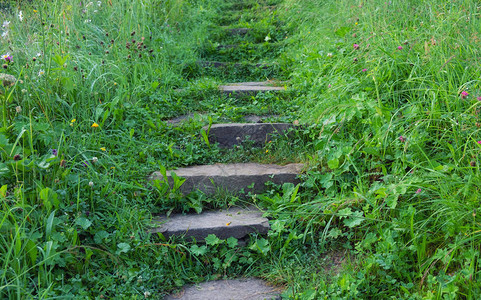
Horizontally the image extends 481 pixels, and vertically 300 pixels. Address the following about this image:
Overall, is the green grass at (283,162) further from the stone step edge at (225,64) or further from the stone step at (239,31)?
the stone step at (239,31)

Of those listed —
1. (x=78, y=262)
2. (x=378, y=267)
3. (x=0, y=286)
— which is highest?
(x=0, y=286)

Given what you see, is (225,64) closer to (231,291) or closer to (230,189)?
(230,189)

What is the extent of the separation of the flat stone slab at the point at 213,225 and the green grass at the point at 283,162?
69mm

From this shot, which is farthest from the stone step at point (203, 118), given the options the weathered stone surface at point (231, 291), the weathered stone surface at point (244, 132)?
the weathered stone surface at point (231, 291)

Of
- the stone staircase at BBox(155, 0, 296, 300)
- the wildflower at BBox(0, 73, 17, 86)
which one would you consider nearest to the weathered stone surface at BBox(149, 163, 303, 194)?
the stone staircase at BBox(155, 0, 296, 300)

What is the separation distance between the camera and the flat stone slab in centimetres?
234

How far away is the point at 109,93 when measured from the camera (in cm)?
318

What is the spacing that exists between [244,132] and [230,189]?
678 millimetres

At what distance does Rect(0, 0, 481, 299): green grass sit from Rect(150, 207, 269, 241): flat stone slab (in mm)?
69

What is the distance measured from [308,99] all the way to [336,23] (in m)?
1.56

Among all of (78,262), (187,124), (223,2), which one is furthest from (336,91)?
(223,2)

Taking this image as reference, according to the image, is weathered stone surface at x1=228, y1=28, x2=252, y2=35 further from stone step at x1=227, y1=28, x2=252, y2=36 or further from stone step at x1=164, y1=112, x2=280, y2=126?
stone step at x1=164, y1=112, x2=280, y2=126

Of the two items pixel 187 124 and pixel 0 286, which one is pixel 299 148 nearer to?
pixel 187 124

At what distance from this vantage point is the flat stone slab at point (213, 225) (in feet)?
7.66
